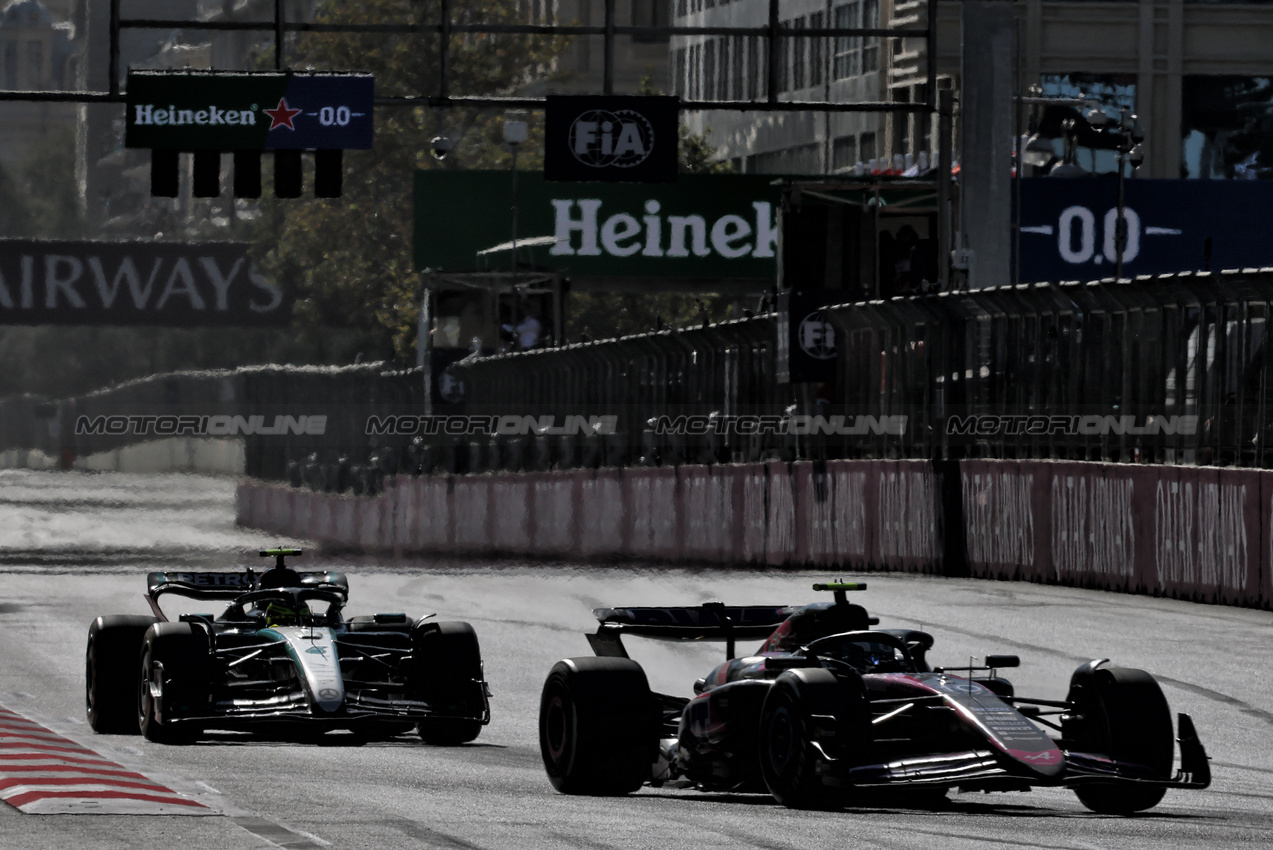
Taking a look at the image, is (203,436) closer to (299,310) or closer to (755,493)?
(299,310)

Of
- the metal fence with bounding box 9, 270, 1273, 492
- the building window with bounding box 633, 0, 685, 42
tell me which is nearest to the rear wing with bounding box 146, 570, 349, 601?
the metal fence with bounding box 9, 270, 1273, 492

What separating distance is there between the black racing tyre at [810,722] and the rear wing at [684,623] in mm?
1732

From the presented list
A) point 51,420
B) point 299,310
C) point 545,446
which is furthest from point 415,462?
point 51,420

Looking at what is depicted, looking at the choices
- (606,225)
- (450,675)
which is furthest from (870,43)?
(450,675)

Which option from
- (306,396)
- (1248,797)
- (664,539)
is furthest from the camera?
(306,396)

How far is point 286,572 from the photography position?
574 inches

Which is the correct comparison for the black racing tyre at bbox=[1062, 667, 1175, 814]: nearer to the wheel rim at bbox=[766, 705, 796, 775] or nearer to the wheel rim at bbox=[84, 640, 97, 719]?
the wheel rim at bbox=[766, 705, 796, 775]

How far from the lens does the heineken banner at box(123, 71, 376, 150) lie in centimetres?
3027

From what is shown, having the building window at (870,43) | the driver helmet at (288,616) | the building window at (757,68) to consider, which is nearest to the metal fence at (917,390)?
the driver helmet at (288,616)

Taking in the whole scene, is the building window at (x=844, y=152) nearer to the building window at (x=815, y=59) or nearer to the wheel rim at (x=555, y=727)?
the building window at (x=815, y=59)

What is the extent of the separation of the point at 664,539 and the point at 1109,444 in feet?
29.4

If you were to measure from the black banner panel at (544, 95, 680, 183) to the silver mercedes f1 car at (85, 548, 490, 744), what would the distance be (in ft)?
56.2

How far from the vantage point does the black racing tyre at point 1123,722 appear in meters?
10.2

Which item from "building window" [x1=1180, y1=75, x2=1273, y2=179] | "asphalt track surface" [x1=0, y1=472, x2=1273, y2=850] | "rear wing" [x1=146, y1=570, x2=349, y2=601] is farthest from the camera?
"building window" [x1=1180, y1=75, x2=1273, y2=179]
